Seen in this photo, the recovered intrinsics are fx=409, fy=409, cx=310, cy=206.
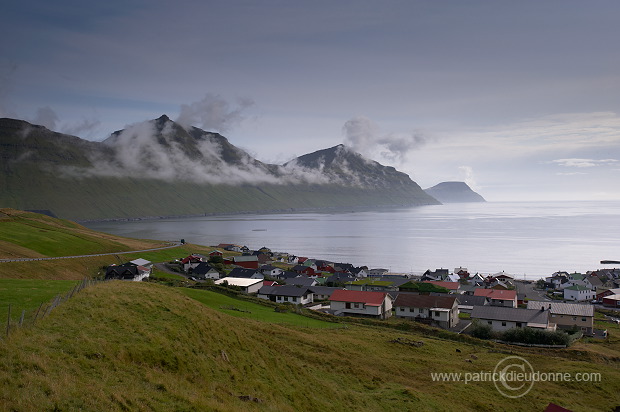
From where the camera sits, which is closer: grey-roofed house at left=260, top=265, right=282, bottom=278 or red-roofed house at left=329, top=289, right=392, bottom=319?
red-roofed house at left=329, top=289, right=392, bottom=319

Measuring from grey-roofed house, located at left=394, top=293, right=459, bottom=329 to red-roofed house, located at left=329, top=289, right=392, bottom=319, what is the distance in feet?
6.91

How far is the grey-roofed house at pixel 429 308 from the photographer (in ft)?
183

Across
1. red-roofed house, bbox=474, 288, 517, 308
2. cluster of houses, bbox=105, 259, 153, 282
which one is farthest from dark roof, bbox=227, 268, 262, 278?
red-roofed house, bbox=474, 288, 517, 308

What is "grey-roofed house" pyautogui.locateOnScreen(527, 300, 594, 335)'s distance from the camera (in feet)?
184

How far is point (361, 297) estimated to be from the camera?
197ft

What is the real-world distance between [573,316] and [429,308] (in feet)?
65.8

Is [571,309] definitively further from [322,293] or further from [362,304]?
[322,293]

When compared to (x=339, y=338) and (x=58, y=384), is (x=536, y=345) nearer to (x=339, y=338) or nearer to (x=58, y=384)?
(x=339, y=338)

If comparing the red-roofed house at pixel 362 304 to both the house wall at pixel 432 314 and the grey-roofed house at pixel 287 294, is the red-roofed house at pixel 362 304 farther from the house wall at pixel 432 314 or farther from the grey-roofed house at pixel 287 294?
the grey-roofed house at pixel 287 294

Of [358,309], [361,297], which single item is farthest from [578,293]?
[358,309]

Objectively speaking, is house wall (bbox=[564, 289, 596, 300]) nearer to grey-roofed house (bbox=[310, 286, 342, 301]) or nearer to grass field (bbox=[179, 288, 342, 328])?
grey-roofed house (bbox=[310, 286, 342, 301])

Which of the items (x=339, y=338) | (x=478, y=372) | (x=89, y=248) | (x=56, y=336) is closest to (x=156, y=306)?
(x=56, y=336)

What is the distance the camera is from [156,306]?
2464 centimetres

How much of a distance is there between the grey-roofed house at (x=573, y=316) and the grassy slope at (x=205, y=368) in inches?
850
